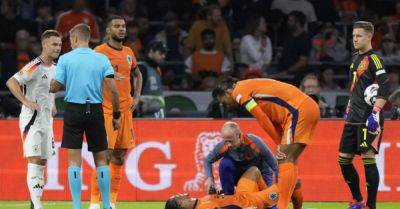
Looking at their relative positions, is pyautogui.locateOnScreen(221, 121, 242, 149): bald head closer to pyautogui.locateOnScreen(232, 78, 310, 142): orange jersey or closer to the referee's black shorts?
pyautogui.locateOnScreen(232, 78, 310, 142): orange jersey

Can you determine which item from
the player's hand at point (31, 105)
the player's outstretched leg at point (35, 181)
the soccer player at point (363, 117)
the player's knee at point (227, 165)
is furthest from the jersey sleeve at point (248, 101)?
the player's outstretched leg at point (35, 181)

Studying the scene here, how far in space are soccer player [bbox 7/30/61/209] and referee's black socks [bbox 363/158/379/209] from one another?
11.7 feet

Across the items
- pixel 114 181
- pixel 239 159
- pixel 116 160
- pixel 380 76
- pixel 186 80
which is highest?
pixel 380 76

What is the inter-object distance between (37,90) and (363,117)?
3675 millimetres

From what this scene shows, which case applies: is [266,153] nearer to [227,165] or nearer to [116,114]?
[227,165]

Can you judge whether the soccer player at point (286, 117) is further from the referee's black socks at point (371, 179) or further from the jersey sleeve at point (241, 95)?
the referee's black socks at point (371, 179)

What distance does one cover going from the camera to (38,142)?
13.4 meters

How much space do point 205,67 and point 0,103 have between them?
3783 millimetres

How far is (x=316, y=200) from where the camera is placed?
15648 mm

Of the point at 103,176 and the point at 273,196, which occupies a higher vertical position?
the point at 103,176

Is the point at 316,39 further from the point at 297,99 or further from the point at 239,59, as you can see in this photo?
the point at 297,99

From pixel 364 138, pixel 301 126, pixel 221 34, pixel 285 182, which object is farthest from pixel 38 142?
pixel 221 34

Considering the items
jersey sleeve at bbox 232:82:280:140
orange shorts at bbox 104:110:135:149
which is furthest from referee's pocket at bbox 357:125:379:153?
orange shorts at bbox 104:110:135:149

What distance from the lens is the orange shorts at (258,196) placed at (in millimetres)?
12445
